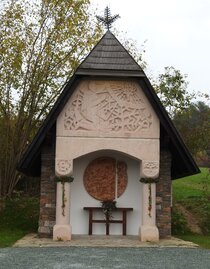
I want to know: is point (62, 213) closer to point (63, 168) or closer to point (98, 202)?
point (63, 168)

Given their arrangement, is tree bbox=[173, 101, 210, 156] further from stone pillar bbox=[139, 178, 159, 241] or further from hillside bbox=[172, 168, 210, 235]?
stone pillar bbox=[139, 178, 159, 241]

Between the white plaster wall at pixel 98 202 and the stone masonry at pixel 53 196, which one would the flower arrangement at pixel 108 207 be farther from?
the stone masonry at pixel 53 196

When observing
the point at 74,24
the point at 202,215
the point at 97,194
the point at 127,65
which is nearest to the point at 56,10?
the point at 74,24

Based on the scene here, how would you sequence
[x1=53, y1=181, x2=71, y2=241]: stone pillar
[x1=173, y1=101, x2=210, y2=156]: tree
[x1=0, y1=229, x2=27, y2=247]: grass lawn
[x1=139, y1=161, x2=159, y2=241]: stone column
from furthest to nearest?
[x1=173, y1=101, x2=210, y2=156]: tree, [x1=139, y1=161, x2=159, y2=241]: stone column, [x1=53, y1=181, x2=71, y2=241]: stone pillar, [x1=0, y1=229, x2=27, y2=247]: grass lawn

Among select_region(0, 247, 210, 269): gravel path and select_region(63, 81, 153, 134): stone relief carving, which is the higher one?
select_region(63, 81, 153, 134): stone relief carving

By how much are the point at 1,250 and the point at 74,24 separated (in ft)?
35.9

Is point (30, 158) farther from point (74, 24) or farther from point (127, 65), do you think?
point (74, 24)

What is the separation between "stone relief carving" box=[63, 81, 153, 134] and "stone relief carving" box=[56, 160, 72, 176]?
91 cm

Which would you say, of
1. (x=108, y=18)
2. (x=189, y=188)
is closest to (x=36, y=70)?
(x=108, y=18)

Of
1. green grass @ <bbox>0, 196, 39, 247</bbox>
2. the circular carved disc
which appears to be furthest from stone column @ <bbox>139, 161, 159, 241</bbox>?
green grass @ <bbox>0, 196, 39, 247</bbox>

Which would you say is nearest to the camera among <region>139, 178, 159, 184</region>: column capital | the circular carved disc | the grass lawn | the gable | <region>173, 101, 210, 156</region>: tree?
the grass lawn

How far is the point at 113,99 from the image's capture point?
1273 centimetres

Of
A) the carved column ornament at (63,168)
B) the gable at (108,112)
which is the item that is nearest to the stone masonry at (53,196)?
the carved column ornament at (63,168)

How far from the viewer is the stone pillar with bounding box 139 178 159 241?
39.8ft
